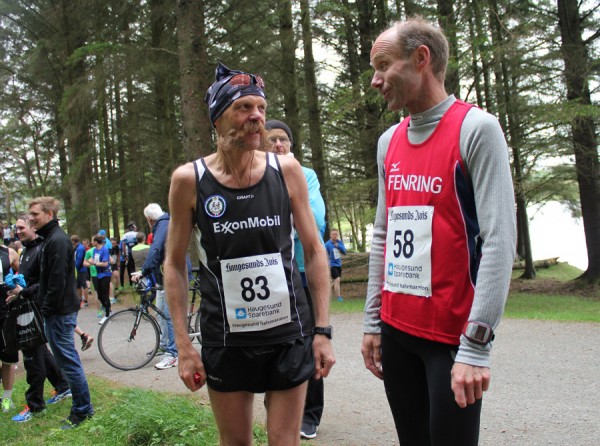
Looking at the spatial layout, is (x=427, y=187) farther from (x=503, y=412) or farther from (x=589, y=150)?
(x=589, y=150)

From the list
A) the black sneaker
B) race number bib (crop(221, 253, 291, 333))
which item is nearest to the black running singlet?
race number bib (crop(221, 253, 291, 333))

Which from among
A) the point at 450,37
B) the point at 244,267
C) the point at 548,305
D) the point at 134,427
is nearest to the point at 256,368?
the point at 244,267

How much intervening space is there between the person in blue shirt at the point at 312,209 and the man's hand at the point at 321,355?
106 cm

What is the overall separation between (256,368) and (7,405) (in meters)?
5.28

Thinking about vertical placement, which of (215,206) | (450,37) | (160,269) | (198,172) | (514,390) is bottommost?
(514,390)

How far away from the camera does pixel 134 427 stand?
173 inches

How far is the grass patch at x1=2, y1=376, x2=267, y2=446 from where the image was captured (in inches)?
167

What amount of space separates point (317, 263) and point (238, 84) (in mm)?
870

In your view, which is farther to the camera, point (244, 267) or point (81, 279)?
point (81, 279)

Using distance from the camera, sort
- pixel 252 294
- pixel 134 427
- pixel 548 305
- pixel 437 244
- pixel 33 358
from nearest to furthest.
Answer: pixel 437 244, pixel 252 294, pixel 134 427, pixel 33 358, pixel 548 305

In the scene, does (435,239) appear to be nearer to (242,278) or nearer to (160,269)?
(242,278)

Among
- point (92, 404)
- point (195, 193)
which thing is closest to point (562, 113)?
point (92, 404)

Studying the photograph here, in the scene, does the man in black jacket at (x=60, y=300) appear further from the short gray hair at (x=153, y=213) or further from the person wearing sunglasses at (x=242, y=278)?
the person wearing sunglasses at (x=242, y=278)

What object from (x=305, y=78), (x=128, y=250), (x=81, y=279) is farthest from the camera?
(x=128, y=250)
